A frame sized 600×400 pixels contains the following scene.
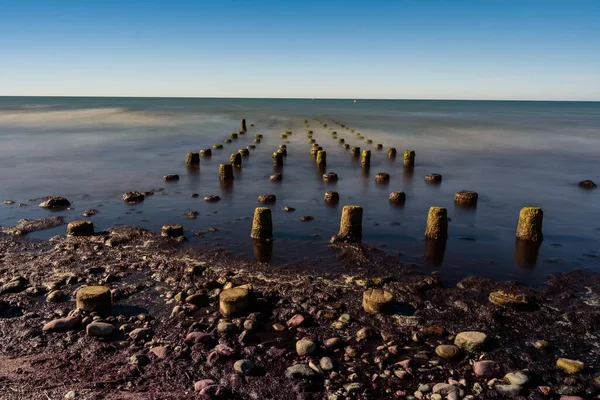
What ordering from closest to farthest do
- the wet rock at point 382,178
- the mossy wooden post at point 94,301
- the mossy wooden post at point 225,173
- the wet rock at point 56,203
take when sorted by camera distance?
the mossy wooden post at point 94,301 → the wet rock at point 56,203 → the mossy wooden post at point 225,173 → the wet rock at point 382,178

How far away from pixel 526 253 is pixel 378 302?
589 cm

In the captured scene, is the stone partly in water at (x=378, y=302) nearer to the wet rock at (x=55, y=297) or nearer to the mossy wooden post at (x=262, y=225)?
the mossy wooden post at (x=262, y=225)

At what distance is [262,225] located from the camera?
40.9ft

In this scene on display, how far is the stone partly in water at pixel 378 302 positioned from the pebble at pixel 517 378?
7.64ft

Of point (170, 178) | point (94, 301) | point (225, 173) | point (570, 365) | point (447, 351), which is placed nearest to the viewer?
point (570, 365)

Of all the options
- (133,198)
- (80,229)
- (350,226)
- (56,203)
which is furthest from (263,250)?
(56,203)

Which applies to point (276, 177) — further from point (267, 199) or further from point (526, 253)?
point (526, 253)

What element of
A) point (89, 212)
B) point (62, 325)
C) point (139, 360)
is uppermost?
point (89, 212)

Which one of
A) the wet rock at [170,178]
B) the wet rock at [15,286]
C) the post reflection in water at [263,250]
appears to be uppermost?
the wet rock at [170,178]

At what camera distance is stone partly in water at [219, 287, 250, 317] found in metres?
8.09

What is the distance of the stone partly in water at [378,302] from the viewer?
8.28 metres

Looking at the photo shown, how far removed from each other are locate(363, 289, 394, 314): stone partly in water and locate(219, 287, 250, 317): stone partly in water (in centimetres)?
223

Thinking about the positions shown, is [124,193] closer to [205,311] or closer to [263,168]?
[263,168]

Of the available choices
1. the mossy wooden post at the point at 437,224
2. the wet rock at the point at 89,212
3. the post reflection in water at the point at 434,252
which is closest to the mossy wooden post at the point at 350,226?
the post reflection in water at the point at 434,252
